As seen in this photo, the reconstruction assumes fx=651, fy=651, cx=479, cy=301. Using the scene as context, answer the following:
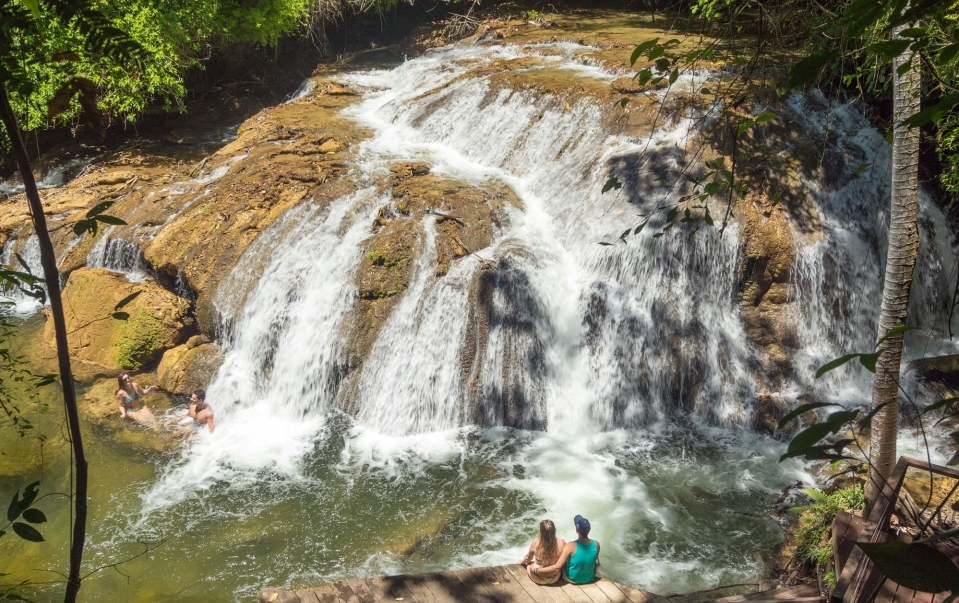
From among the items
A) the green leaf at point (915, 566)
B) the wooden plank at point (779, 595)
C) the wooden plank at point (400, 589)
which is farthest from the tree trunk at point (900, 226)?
the green leaf at point (915, 566)

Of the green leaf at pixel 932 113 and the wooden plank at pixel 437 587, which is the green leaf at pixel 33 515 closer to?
the green leaf at pixel 932 113

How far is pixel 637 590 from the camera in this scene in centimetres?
493

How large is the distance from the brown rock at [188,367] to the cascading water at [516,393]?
21 centimetres

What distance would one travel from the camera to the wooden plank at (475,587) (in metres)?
4.78

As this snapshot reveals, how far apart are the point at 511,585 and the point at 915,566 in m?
4.20

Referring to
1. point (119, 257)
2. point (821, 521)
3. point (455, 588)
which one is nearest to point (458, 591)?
point (455, 588)

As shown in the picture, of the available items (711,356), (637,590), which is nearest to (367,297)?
(711,356)

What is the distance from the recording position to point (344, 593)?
189 inches

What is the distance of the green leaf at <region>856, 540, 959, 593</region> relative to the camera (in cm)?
110

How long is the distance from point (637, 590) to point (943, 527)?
2.21m

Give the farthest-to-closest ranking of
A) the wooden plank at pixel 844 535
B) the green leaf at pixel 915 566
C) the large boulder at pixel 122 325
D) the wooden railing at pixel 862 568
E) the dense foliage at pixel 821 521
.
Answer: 1. the large boulder at pixel 122 325
2. the dense foliage at pixel 821 521
3. the wooden plank at pixel 844 535
4. the wooden railing at pixel 862 568
5. the green leaf at pixel 915 566

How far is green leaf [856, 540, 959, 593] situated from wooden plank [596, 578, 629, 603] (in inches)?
162

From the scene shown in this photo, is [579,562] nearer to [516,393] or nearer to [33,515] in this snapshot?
[516,393]

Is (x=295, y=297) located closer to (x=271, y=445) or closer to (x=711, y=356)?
(x=271, y=445)
